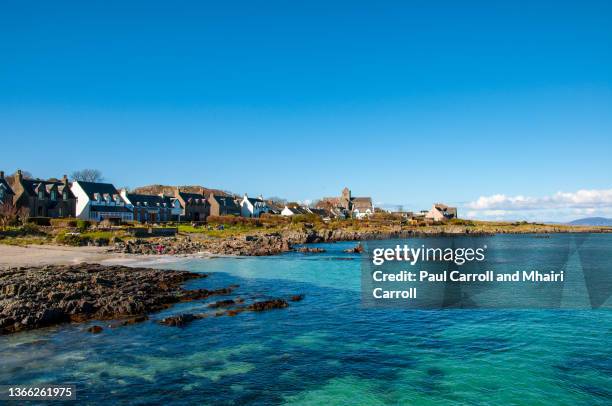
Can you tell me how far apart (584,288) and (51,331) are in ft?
115

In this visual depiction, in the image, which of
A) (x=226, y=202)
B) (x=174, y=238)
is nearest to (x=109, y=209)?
(x=174, y=238)

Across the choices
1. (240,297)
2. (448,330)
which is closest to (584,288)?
(448,330)

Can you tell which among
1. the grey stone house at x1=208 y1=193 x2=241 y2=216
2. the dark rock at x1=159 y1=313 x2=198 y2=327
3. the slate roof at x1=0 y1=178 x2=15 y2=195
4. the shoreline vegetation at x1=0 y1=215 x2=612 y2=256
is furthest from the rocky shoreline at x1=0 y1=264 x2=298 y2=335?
the grey stone house at x1=208 y1=193 x2=241 y2=216

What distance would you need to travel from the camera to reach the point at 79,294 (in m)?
22.9

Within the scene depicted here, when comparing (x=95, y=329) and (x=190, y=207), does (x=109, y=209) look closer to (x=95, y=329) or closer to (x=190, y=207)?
(x=190, y=207)

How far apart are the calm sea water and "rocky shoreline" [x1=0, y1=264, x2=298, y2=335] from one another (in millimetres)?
1170

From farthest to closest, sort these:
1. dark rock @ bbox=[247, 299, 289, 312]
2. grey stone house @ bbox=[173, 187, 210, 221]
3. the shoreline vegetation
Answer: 1. grey stone house @ bbox=[173, 187, 210, 221]
2. the shoreline vegetation
3. dark rock @ bbox=[247, 299, 289, 312]

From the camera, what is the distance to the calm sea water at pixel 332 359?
1287 centimetres

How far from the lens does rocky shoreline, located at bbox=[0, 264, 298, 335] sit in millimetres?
19312

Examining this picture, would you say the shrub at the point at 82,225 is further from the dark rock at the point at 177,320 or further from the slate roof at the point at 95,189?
the dark rock at the point at 177,320

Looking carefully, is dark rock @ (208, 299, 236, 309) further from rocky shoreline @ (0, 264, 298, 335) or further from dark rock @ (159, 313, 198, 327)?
dark rock @ (159, 313, 198, 327)

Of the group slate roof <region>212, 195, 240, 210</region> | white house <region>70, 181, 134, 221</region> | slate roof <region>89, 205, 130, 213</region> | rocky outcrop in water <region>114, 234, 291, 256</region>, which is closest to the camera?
rocky outcrop in water <region>114, 234, 291, 256</region>

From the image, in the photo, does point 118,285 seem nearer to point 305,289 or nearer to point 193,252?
point 305,289

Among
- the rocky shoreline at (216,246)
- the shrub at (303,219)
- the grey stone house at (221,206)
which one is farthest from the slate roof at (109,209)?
the shrub at (303,219)
